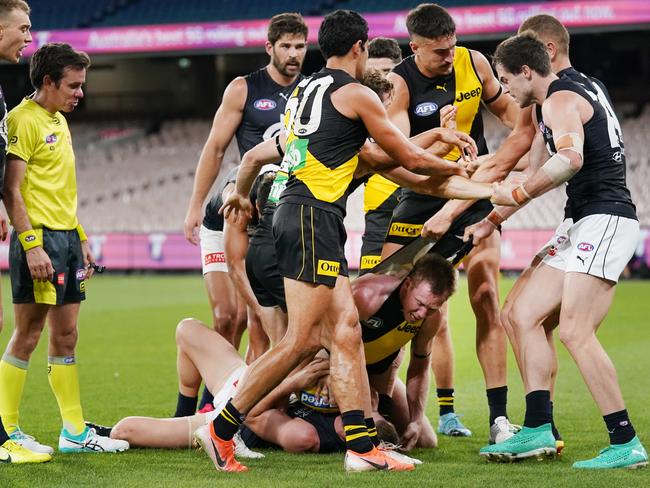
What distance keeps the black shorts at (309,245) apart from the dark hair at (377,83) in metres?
1.23

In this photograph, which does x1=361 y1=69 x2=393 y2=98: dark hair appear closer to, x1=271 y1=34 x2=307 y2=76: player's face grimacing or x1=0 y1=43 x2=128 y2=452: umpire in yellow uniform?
x1=271 y1=34 x2=307 y2=76: player's face grimacing

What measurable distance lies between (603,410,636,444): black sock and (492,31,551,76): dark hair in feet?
6.35

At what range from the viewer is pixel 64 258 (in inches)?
247

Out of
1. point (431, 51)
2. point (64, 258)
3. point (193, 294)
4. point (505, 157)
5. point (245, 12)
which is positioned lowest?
point (193, 294)

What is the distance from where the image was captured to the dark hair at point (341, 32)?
223 inches

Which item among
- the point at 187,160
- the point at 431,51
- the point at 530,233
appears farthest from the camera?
the point at 187,160

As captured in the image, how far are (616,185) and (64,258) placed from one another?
132 inches

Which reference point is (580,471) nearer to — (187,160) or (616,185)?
(616,185)

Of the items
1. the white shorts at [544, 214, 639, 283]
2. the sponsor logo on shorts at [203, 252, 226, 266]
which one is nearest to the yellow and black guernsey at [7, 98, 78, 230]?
the sponsor logo on shorts at [203, 252, 226, 266]

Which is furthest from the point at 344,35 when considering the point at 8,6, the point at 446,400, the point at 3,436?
the point at 3,436

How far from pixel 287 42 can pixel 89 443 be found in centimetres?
340

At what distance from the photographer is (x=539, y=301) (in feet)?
19.0

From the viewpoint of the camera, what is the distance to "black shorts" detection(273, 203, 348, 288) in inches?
217

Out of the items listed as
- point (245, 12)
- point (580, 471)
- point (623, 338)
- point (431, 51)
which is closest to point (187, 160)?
point (245, 12)
